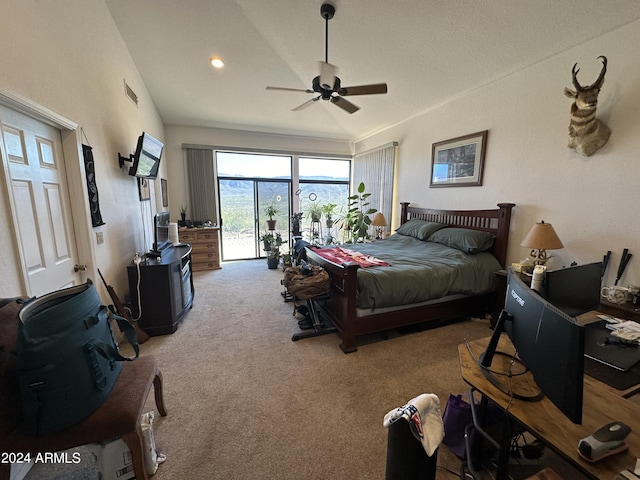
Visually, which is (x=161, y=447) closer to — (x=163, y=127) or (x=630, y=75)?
(x=630, y=75)

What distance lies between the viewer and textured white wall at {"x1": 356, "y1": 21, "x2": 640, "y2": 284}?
213cm

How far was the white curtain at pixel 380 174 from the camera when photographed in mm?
4949

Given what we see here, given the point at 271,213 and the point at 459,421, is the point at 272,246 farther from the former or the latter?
the point at 459,421

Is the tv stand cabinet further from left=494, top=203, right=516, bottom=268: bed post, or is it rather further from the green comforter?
left=494, top=203, right=516, bottom=268: bed post

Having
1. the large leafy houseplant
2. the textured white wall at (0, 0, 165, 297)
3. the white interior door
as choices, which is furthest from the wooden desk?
the large leafy houseplant

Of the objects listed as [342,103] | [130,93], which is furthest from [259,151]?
[342,103]

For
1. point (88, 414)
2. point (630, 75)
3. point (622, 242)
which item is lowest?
point (88, 414)

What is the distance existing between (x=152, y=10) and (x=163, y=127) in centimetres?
254

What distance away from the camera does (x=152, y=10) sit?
113 inches

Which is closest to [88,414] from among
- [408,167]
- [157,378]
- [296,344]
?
[157,378]

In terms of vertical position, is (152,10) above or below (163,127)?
above

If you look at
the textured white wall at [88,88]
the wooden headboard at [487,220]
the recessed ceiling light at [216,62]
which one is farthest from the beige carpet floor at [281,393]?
the recessed ceiling light at [216,62]

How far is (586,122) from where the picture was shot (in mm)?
2223

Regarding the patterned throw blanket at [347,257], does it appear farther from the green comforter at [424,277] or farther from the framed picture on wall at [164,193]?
the framed picture on wall at [164,193]
